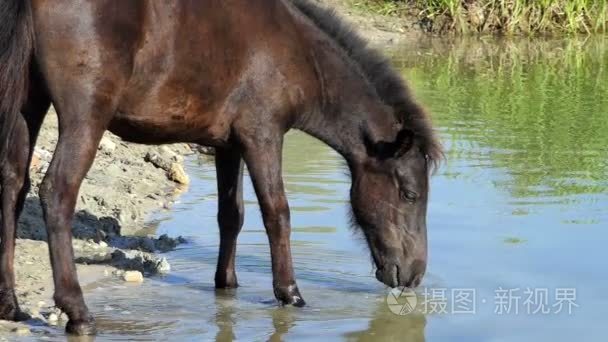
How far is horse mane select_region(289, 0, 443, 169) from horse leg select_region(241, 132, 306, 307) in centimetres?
70

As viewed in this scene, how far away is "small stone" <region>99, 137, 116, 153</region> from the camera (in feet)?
34.8

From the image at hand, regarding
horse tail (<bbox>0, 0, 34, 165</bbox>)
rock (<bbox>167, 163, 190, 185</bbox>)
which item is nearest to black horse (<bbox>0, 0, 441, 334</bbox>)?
horse tail (<bbox>0, 0, 34, 165</bbox>)

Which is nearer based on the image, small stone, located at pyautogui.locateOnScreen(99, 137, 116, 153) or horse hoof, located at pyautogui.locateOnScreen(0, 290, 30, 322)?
horse hoof, located at pyautogui.locateOnScreen(0, 290, 30, 322)

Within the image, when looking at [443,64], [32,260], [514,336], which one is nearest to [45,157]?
[32,260]

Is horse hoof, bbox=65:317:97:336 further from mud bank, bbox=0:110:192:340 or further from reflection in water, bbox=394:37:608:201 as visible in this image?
reflection in water, bbox=394:37:608:201

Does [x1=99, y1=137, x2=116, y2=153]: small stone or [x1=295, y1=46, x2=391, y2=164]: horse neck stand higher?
[x1=295, y1=46, x2=391, y2=164]: horse neck

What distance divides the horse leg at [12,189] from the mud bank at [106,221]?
0.48ft

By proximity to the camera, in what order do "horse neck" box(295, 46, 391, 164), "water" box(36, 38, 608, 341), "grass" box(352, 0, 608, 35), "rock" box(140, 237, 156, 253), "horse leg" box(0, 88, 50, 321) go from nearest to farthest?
1. "horse leg" box(0, 88, 50, 321)
2. "water" box(36, 38, 608, 341)
3. "horse neck" box(295, 46, 391, 164)
4. "rock" box(140, 237, 156, 253)
5. "grass" box(352, 0, 608, 35)

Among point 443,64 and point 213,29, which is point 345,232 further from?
point 443,64

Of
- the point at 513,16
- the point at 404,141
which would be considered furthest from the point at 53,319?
the point at 513,16

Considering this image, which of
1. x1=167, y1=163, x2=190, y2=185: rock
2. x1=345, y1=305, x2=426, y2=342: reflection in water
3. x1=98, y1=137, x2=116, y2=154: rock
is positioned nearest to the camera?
x1=345, y1=305, x2=426, y2=342: reflection in water

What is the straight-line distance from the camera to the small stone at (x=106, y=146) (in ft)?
34.8

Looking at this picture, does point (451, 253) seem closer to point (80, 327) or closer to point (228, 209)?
point (228, 209)

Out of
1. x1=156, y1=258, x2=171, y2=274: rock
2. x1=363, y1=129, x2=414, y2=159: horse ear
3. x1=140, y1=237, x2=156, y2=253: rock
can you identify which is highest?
x1=363, y1=129, x2=414, y2=159: horse ear
